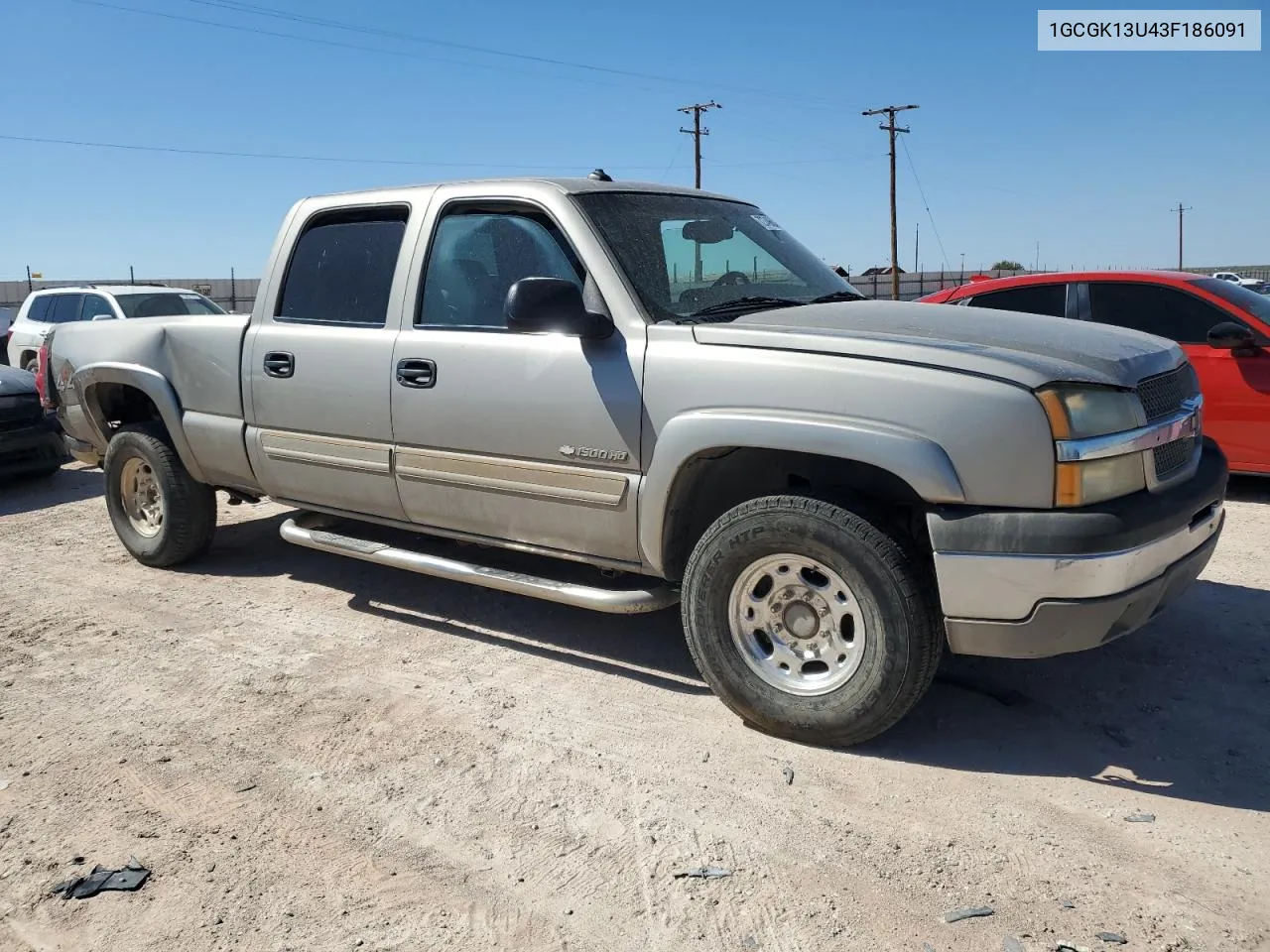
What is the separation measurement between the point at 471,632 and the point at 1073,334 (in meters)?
2.88

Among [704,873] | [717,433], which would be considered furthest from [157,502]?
[704,873]

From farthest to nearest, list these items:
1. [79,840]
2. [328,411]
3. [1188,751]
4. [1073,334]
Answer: [328,411]
[1073,334]
[1188,751]
[79,840]

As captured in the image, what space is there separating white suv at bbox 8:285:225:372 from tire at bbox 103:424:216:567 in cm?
778

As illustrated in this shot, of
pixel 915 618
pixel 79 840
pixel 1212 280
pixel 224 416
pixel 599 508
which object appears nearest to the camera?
pixel 79 840

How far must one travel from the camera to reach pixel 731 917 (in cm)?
258

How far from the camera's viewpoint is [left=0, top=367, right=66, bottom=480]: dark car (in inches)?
333

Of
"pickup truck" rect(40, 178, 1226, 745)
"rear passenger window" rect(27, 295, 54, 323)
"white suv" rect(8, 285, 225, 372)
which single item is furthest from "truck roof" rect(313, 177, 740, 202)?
"rear passenger window" rect(27, 295, 54, 323)

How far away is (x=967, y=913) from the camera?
8.43 ft

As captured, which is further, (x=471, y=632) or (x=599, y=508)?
(x=471, y=632)

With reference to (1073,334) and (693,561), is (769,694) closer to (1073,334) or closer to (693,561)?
(693,561)

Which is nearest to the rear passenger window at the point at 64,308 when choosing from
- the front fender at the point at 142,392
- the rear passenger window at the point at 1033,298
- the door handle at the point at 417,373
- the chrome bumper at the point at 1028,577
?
the front fender at the point at 142,392

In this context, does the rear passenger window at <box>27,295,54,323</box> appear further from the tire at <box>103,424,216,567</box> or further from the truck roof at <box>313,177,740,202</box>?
the truck roof at <box>313,177,740,202</box>

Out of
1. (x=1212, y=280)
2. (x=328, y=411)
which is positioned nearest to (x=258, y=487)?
(x=328, y=411)

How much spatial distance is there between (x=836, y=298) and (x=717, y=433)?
4.43 feet
